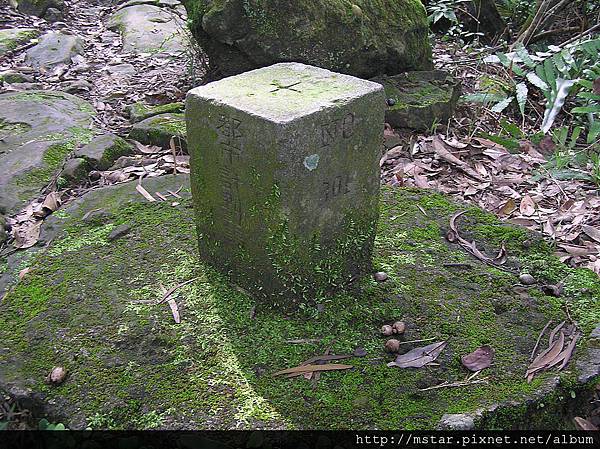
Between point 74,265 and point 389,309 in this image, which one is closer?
point 389,309

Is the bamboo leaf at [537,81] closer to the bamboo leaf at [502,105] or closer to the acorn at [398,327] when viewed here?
the bamboo leaf at [502,105]

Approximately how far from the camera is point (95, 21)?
683 centimetres

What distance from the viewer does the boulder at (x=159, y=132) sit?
381 centimetres

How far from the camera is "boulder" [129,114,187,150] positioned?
3809 millimetres

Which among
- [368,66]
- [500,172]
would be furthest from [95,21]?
[500,172]

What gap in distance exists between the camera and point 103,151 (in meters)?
3.65

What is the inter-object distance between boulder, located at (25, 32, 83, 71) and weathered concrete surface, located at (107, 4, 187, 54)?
0.45 metres

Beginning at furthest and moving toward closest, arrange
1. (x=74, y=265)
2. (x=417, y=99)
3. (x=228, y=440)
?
(x=417, y=99), (x=74, y=265), (x=228, y=440)

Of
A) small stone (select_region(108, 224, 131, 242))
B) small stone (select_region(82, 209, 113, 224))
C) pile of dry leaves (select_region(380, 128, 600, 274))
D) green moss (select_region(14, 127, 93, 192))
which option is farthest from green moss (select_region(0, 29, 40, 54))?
pile of dry leaves (select_region(380, 128, 600, 274))

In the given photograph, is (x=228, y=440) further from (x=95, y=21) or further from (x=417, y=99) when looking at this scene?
(x=95, y=21)

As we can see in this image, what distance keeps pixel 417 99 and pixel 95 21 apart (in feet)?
13.9

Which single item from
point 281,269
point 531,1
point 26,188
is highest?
point 531,1

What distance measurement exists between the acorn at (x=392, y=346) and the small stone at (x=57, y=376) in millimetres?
1088

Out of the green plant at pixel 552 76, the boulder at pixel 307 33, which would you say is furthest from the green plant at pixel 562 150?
the boulder at pixel 307 33
